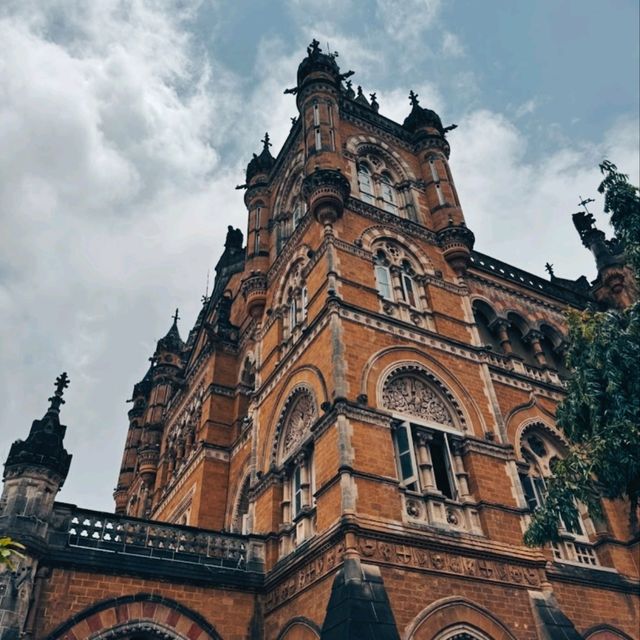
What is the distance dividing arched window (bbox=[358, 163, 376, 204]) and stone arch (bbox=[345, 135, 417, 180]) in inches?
27.4

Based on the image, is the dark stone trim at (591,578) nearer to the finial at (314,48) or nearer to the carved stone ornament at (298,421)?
the carved stone ornament at (298,421)

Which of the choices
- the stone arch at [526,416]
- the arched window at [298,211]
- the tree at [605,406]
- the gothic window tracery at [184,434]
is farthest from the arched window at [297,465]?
the gothic window tracery at [184,434]

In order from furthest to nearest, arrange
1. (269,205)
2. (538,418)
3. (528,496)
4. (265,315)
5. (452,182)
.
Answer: (269,205)
(452,182)
(265,315)
(538,418)
(528,496)

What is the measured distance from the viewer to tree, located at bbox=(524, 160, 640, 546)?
446 inches

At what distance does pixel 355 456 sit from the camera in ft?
41.9

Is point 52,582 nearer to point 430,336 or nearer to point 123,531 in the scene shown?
point 123,531

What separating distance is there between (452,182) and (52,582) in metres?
17.7

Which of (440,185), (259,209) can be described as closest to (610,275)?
(440,185)

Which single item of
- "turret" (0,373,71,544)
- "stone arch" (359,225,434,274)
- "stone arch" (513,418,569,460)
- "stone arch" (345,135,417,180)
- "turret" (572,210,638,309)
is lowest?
"turret" (0,373,71,544)

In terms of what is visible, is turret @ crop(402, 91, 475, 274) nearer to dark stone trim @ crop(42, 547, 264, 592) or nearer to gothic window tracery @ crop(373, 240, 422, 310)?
gothic window tracery @ crop(373, 240, 422, 310)

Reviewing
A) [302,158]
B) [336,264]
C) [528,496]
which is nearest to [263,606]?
[528,496]

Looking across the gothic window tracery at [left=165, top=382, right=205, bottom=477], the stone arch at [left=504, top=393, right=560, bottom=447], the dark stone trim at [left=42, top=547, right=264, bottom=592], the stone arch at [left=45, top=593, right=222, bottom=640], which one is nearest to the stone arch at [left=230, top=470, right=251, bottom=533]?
the gothic window tracery at [left=165, top=382, right=205, bottom=477]

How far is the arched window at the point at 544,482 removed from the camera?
15.4 m

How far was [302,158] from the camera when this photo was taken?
22391 millimetres
